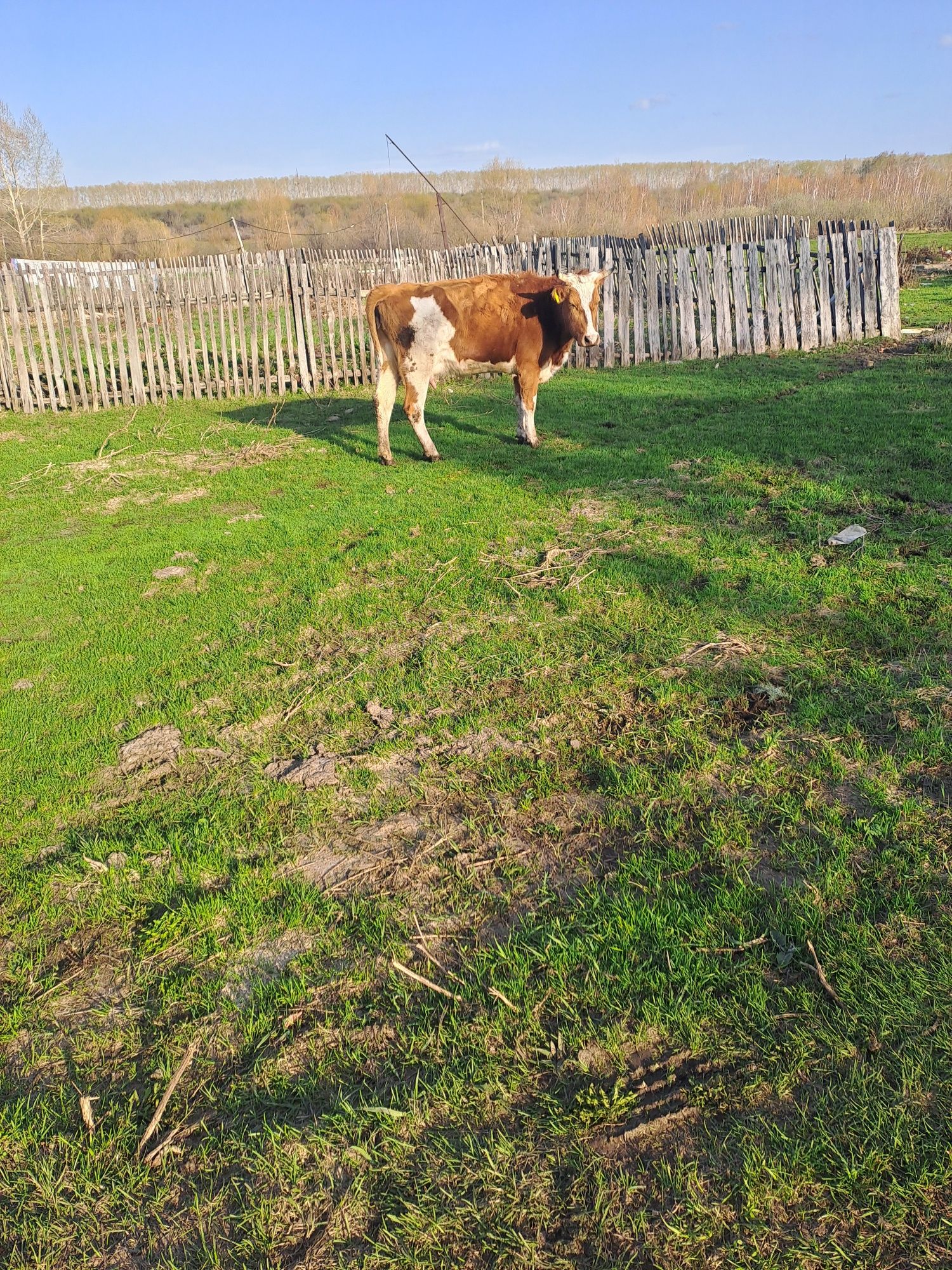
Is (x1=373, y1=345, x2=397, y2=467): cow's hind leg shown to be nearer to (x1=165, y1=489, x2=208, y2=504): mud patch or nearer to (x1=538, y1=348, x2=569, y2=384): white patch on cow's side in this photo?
(x1=538, y1=348, x2=569, y2=384): white patch on cow's side

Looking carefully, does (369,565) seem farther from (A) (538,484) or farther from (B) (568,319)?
(B) (568,319)

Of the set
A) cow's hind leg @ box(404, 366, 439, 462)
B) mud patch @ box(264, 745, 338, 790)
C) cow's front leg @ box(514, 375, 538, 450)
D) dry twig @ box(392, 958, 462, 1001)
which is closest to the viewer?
dry twig @ box(392, 958, 462, 1001)

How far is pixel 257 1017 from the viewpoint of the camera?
2586 mm

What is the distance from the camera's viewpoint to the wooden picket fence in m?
12.5

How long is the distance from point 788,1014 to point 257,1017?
167 centimetres

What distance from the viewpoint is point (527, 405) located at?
8.87m

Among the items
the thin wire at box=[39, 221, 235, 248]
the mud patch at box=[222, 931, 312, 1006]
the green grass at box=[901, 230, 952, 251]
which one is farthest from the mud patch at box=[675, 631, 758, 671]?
the thin wire at box=[39, 221, 235, 248]

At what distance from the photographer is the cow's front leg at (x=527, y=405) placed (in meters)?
8.84

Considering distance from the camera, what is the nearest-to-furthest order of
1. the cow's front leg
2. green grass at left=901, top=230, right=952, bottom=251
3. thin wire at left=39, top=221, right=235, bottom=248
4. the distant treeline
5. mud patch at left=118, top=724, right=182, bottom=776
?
mud patch at left=118, top=724, right=182, bottom=776, the cow's front leg, green grass at left=901, top=230, right=952, bottom=251, the distant treeline, thin wire at left=39, top=221, right=235, bottom=248

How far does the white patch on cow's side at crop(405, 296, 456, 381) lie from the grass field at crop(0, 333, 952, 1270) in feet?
10.3

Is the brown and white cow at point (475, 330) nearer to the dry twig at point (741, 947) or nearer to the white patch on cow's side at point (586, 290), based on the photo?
the white patch on cow's side at point (586, 290)

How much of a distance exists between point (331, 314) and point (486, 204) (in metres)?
49.3

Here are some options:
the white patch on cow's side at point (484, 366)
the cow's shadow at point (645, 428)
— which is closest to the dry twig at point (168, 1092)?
the cow's shadow at point (645, 428)

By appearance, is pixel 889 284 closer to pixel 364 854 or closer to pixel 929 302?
pixel 929 302
